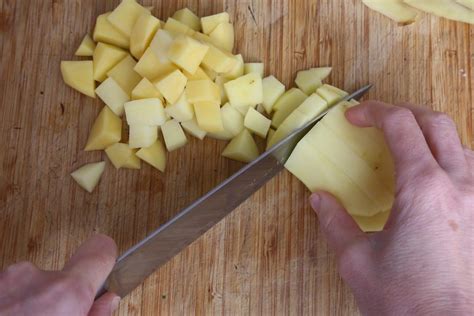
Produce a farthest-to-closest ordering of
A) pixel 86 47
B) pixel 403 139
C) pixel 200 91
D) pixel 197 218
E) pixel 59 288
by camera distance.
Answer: pixel 86 47 < pixel 200 91 < pixel 197 218 < pixel 403 139 < pixel 59 288

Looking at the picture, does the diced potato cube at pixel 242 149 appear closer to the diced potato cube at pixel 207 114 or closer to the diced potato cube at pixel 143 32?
the diced potato cube at pixel 207 114

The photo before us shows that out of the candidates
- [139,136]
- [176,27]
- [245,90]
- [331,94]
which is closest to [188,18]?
[176,27]

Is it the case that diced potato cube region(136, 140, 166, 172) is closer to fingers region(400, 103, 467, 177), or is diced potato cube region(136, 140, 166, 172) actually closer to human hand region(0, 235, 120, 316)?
human hand region(0, 235, 120, 316)

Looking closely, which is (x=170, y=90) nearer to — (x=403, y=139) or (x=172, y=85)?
(x=172, y=85)

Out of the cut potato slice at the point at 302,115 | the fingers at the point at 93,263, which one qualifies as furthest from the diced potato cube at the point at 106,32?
the fingers at the point at 93,263

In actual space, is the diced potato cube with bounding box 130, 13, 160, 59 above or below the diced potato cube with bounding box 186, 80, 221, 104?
above

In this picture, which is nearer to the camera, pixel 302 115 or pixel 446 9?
pixel 302 115

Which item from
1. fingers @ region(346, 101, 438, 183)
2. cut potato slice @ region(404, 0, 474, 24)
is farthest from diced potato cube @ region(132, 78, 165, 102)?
cut potato slice @ region(404, 0, 474, 24)
